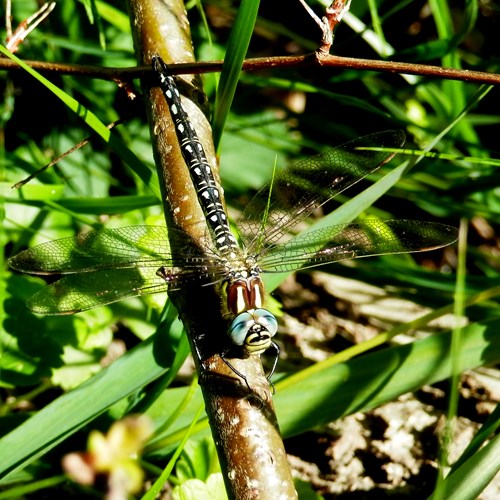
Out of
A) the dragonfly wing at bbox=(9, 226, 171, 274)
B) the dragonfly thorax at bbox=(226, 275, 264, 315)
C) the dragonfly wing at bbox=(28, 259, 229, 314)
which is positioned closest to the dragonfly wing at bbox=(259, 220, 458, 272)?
the dragonfly thorax at bbox=(226, 275, 264, 315)

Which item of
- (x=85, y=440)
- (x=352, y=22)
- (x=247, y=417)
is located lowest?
(x=247, y=417)

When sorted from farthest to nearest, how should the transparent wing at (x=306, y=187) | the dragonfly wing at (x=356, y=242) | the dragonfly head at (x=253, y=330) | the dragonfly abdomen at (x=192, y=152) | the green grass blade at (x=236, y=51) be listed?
the transparent wing at (x=306, y=187) < the dragonfly wing at (x=356, y=242) < the dragonfly abdomen at (x=192, y=152) < the green grass blade at (x=236, y=51) < the dragonfly head at (x=253, y=330)

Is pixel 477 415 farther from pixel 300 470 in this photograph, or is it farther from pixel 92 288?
pixel 92 288

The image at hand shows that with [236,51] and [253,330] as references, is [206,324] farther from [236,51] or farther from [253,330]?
[236,51]

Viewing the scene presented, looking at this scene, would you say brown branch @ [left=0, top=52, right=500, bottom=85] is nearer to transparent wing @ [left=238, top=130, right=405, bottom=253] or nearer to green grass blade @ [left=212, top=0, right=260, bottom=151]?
green grass blade @ [left=212, top=0, right=260, bottom=151]

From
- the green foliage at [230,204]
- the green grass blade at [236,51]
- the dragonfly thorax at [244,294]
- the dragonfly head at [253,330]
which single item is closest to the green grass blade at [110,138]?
the green foliage at [230,204]

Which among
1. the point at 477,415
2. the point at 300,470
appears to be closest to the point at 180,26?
the point at 300,470

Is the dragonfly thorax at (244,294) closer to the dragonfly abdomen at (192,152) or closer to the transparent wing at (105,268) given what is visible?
the transparent wing at (105,268)
